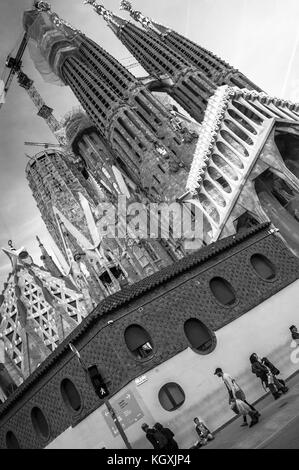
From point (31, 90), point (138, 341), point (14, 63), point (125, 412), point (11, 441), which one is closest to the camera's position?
point (125, 412)

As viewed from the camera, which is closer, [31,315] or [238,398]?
[238,398]

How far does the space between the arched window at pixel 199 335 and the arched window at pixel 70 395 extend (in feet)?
18.4

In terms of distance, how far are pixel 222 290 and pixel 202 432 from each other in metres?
7.18

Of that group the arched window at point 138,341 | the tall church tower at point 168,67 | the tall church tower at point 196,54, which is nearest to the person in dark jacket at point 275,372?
the arched window at point 138,341

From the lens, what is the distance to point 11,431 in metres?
23.2

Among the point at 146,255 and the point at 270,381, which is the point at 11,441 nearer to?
the point at 270,381

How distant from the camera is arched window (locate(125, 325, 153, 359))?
1869 cm

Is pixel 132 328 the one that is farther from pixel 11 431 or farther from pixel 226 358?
pixel 11 431

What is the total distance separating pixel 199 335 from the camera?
19.4 metres

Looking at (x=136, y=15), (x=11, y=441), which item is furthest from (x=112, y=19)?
(x=11, y=441)

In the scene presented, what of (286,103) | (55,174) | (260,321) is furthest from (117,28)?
(260,321)

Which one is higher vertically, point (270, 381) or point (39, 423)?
point (39, 423)

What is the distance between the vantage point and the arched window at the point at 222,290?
20780 millimetres

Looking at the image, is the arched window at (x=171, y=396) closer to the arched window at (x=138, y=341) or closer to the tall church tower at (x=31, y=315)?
the arched window at (x=138, y=341)
